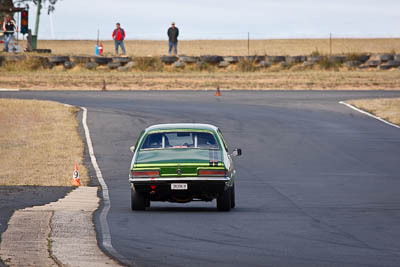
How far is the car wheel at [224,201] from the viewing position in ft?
53.6

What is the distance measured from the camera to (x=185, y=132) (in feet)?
56.0

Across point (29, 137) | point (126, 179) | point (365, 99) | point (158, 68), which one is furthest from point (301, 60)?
point (126, 179)

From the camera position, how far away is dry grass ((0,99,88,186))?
25297mm

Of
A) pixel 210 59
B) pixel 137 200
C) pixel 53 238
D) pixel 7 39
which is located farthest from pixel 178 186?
pixel 7 39

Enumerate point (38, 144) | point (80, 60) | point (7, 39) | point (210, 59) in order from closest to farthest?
point (38, 144) < point (80, 60) < point (210, 59) < point (7, 39)

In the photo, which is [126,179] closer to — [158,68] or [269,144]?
[269,144]

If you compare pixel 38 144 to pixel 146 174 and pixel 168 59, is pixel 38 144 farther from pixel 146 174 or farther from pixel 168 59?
pixel 168 59

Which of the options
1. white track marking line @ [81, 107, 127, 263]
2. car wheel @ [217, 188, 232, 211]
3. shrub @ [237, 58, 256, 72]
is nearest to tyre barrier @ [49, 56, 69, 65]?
shrub @ [237, 58, 256, 72]

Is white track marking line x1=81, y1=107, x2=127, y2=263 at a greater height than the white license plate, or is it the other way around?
the white license plate

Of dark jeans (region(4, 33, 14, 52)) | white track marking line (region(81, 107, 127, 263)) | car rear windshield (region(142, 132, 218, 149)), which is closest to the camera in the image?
white track marking line (region(81, 107, 127, 263))

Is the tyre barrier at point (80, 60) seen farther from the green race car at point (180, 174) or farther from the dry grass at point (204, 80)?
the green race car at point (180, 174)

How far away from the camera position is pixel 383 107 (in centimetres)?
4234

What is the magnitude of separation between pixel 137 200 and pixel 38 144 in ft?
55.3

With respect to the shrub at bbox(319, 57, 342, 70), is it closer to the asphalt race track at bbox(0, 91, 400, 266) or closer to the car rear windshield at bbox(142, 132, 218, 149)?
the asphalt race track at bbox(0, 91, 400, 266)
